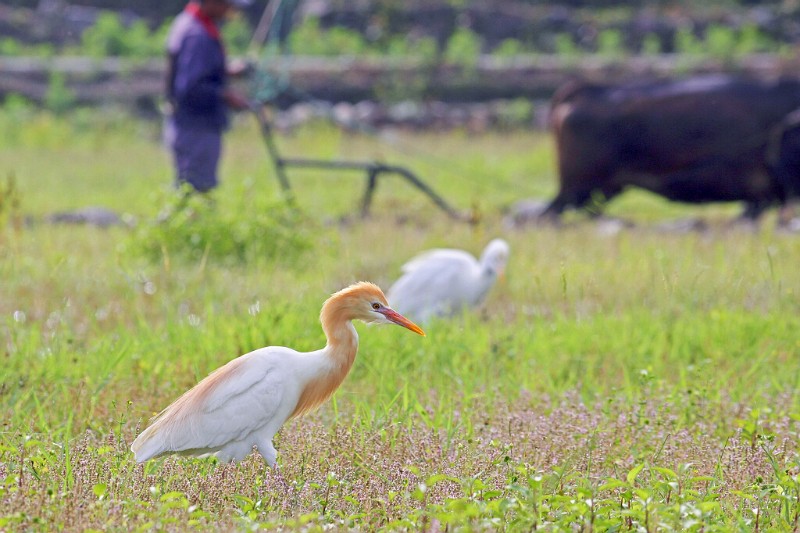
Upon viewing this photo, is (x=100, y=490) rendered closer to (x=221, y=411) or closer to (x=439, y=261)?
(x=221, y=411)

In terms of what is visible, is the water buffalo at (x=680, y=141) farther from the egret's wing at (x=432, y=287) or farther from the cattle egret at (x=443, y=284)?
the egret's wing at (x=432, y=287)

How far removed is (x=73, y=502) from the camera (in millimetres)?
3662

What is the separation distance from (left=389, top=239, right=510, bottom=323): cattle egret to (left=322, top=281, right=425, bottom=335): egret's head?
2.26 metres

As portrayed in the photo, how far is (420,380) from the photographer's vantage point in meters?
5.51

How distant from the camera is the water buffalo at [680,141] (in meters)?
11.5

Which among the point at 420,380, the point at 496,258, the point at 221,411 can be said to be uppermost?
the point at 221,411

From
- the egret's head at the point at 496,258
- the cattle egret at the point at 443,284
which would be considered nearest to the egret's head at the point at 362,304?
the cattle egret at the point at 443,284

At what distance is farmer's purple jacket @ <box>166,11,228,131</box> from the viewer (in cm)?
862

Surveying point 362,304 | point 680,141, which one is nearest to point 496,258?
point 362,304

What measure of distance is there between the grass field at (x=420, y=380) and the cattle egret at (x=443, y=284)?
26 cm

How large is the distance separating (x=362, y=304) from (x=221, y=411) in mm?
548

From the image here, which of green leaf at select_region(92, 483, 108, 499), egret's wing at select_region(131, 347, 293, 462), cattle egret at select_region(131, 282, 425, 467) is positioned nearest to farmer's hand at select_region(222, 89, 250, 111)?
cattle egret at select_region(131, 282, 425, 467)

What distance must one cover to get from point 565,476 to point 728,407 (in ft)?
4.39

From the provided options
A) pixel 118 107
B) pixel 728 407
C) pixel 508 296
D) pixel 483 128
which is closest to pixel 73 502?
pixel 728 407
